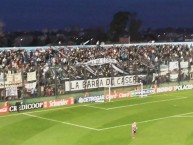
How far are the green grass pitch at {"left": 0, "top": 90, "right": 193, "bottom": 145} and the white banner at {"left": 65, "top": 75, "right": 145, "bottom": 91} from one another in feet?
9.27

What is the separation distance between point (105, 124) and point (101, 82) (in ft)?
46.3

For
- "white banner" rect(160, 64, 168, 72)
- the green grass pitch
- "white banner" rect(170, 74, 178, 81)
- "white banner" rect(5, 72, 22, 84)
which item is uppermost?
"white banner" rect(160, 64, 168, 72)

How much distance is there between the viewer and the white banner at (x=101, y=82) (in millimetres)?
45156

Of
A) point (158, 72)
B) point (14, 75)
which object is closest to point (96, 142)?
point (14, 75)

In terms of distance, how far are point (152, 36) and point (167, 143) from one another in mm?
126274

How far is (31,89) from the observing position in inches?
1668

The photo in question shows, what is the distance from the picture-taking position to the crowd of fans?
44.2 m

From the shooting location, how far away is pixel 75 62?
177 ft

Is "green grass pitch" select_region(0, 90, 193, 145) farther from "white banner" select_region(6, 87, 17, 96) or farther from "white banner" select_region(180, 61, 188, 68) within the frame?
"white banner" select_region(180, 61, 188, 68)

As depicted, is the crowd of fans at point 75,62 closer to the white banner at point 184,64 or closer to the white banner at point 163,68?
the white banner at point 163,68

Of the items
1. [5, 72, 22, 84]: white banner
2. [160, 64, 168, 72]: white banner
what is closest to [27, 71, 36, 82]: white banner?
[5, 72, 22, 84]: white banner

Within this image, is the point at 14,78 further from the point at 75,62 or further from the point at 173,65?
the point at 173,65

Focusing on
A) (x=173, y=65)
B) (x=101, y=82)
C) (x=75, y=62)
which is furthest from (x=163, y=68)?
(x=75, y=62)

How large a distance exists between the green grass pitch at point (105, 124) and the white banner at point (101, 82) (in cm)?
283
